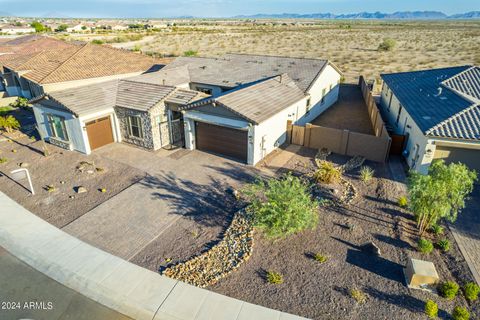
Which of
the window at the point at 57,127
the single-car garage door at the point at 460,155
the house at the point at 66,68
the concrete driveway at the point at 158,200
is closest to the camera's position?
the concrete driveway at the point at 158,200

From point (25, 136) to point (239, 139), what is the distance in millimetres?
17044

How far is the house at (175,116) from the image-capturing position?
19.0m

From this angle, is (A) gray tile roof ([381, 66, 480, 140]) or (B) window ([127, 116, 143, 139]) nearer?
(A) gray tile roof ([381, 66, 480, 140])

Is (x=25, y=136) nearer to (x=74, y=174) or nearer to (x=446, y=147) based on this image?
(x=74, y=174)

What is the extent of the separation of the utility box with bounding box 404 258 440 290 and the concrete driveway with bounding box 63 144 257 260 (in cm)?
761

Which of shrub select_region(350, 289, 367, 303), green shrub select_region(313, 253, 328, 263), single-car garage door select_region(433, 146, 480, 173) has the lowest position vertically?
shrub select_region(350, 289, 367, 303)

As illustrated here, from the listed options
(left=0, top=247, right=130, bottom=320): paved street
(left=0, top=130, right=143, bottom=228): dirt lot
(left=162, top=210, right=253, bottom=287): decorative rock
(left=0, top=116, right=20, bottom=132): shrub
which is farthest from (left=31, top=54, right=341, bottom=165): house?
(left=0, top=247, right=130, bottom=320): paved street

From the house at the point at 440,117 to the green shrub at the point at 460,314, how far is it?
9.45 meters

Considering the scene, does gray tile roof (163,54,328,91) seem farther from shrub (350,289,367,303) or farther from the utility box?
shrub (350,289,367,303)

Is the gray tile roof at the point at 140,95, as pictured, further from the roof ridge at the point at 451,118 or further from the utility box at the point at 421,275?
the utility box at the point at 421,275

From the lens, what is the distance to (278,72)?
27.6 metres

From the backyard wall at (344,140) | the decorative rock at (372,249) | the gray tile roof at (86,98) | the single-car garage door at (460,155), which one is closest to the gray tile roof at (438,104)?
the single-car garage door at (460,155)

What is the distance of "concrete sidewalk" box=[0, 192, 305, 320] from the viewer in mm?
9781

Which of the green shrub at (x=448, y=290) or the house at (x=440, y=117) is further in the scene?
the house at (x=440, y=117)
